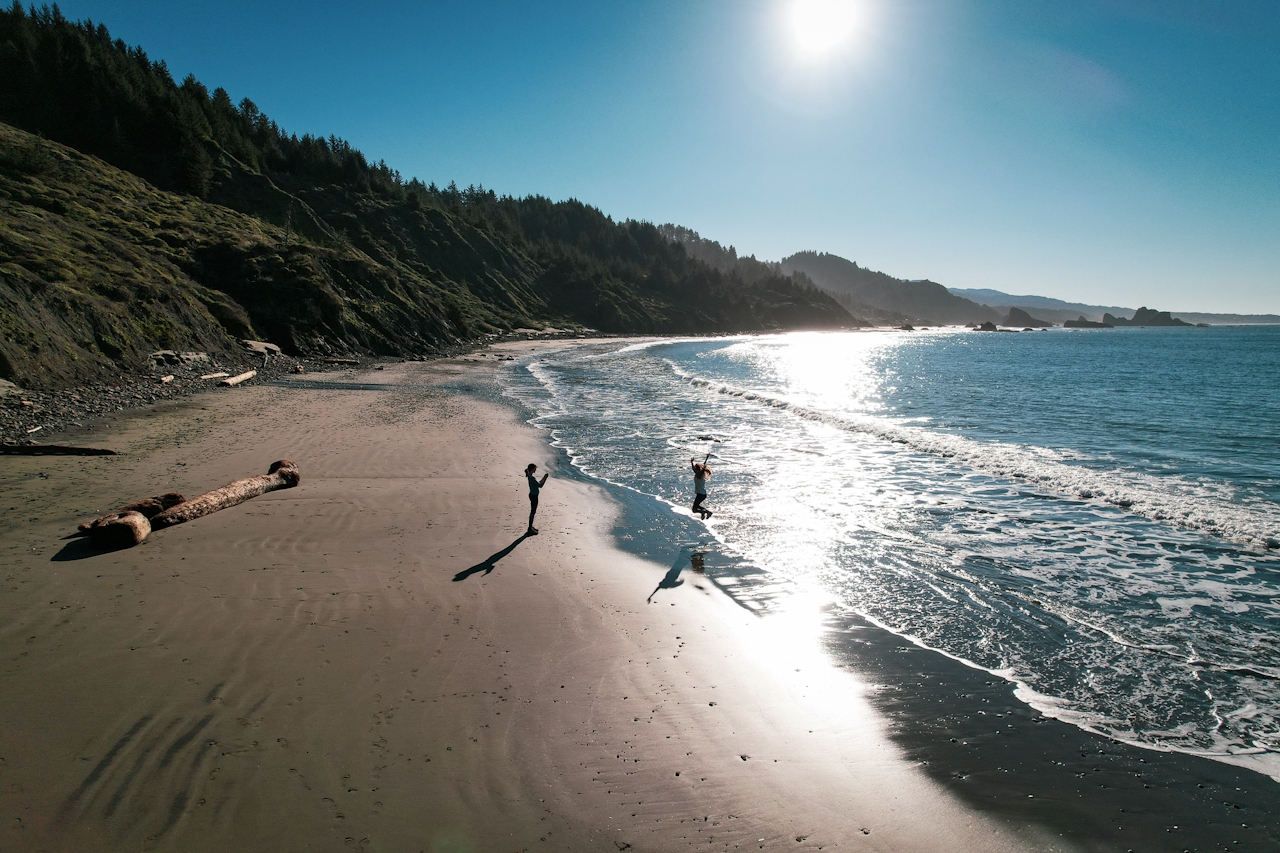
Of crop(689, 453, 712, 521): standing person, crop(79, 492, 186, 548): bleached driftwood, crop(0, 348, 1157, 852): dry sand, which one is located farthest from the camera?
crop(689, 453, 712, 521): standing person

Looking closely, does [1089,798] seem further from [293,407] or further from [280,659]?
[293,407]

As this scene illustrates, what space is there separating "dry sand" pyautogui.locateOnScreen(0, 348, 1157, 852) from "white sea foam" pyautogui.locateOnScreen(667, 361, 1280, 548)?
10.2 metres

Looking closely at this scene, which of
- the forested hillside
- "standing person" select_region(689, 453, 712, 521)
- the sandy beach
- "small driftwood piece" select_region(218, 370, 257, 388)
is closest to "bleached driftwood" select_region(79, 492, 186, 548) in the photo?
the sandy beach

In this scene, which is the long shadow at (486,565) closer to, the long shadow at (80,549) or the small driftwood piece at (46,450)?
the long shadow at (80,549)

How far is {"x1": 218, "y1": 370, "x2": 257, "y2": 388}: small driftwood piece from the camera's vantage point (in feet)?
81.9

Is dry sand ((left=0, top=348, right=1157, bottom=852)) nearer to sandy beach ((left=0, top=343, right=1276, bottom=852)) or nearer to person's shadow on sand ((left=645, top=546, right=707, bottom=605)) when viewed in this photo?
sandy beach ((left=0, top=343, right=1276, bottom=852))

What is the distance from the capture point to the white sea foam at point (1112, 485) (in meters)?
12.0

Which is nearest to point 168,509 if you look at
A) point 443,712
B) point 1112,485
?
point 443,712

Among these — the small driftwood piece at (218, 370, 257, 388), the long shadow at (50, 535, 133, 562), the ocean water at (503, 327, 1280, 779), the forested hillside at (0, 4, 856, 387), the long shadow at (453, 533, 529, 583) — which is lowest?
the ocean water at (503, 327, 1280, 779)

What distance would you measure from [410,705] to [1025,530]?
37.9ft

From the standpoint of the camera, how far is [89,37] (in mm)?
71438

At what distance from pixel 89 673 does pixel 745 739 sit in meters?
6.23

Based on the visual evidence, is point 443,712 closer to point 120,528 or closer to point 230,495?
point 120,528

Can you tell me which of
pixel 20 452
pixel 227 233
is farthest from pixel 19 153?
pixel 20 452
